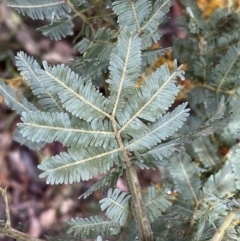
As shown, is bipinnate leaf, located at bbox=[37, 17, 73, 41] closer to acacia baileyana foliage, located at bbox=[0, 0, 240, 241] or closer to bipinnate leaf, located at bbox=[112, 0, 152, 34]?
acacia baileyana foliage, located at bbox=[0, 0, 240, 241]

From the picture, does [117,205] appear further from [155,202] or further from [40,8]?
[40,8]

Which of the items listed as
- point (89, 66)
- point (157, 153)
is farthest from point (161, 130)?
point (89, 66)

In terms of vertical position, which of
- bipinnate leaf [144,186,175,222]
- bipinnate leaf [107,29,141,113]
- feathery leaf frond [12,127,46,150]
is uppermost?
bipinnate leaf [107,29,141,113]

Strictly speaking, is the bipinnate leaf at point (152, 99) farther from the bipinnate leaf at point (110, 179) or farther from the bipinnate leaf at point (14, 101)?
the bipinnate leaf at point (14, 101)

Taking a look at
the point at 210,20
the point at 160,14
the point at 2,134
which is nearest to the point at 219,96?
the point at 210,20

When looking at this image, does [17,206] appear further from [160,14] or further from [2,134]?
[160,14]

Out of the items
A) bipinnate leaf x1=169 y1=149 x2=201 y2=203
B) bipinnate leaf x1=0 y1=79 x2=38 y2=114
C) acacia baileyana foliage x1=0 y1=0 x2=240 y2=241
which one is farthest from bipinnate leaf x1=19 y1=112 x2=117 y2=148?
bipinnate leaf x1=169 y1=149 x2=201 y2=203
